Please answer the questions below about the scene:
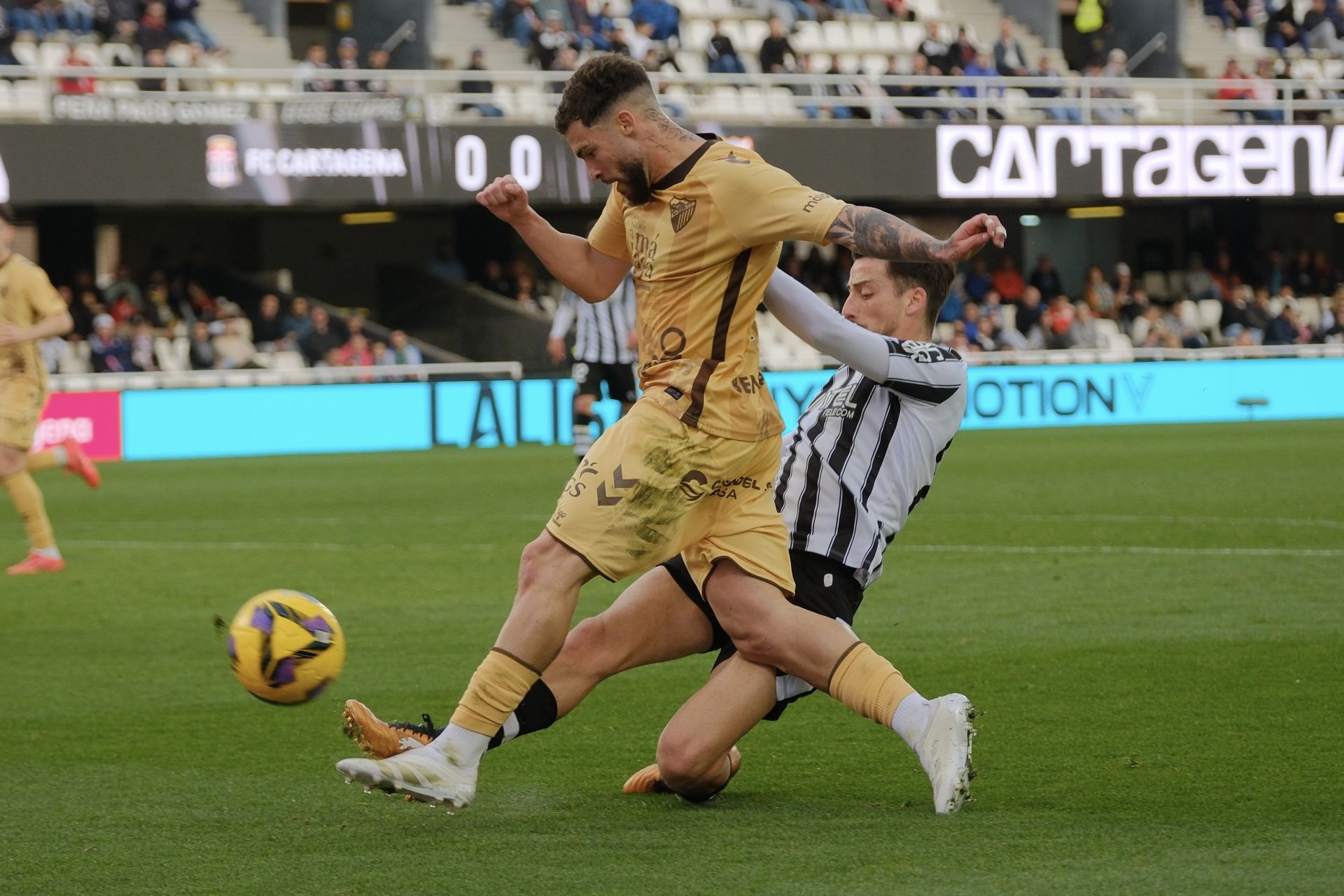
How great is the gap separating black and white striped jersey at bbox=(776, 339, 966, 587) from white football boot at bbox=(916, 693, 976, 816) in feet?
1.74

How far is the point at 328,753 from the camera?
5285 millimetres

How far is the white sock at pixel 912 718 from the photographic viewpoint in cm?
434

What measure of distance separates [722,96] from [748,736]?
834 inches

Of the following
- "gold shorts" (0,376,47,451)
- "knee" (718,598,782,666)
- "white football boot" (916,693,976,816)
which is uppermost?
"knee" (718,598,782,666)

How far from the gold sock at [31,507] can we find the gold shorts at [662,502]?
6.59 meters

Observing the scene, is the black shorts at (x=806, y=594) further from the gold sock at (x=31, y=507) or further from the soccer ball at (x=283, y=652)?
the gold sock at (x=31, y=507)

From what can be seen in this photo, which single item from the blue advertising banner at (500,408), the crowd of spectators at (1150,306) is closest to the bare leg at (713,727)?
the blue advertising banner at (500,408)

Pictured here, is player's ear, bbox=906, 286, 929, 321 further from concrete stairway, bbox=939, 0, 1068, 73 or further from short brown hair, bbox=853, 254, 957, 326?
concrete stairway, bbox=939, 0, 1068, 73

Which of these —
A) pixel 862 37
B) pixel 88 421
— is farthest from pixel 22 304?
pixel 862 37

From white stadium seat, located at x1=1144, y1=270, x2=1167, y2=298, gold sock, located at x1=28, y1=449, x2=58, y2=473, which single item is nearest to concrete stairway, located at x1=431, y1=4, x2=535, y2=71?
white stadium seat, located at x1=1144, y1=270, x2=1167, y2=298

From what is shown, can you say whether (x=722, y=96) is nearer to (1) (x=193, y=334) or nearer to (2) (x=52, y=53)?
(1) (x=193, y=334)

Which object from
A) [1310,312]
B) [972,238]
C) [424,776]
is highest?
[972,238]

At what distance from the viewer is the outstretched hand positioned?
4.05 metres

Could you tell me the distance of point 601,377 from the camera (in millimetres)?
14922
